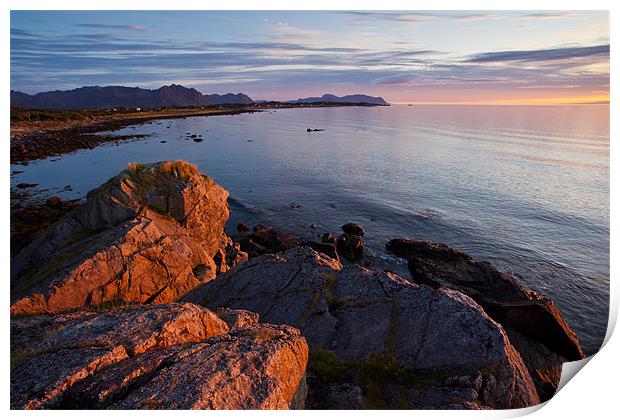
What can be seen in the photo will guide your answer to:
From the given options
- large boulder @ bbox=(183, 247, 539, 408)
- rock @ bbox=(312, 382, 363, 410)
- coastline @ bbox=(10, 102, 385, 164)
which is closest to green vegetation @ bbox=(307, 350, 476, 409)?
large boulder @ bbox=(183, 247, 539, 408)

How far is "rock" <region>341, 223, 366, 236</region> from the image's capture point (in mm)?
33406

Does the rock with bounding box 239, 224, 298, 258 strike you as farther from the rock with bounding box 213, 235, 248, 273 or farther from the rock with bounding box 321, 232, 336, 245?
the rock with bounding box 321, 232, 336, 245

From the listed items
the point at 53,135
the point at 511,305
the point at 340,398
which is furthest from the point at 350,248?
the point at 53,135

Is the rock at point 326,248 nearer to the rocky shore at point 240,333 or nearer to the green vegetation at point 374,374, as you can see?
the rocky shore at point 240,333

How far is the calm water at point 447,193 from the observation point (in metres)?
27.5

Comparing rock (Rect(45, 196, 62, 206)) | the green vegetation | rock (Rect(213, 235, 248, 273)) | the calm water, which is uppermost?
the green vegetation

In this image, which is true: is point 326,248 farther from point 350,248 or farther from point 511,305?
point 511,305

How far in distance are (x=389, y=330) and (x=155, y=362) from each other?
19.3 feet

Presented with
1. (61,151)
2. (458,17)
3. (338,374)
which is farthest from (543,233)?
(61,151)

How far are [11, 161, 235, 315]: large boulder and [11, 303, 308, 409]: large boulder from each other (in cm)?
318

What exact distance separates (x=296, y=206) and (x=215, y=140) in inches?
1910

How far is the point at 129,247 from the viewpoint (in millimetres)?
14008

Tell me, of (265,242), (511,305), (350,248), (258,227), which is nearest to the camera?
(511,305)
